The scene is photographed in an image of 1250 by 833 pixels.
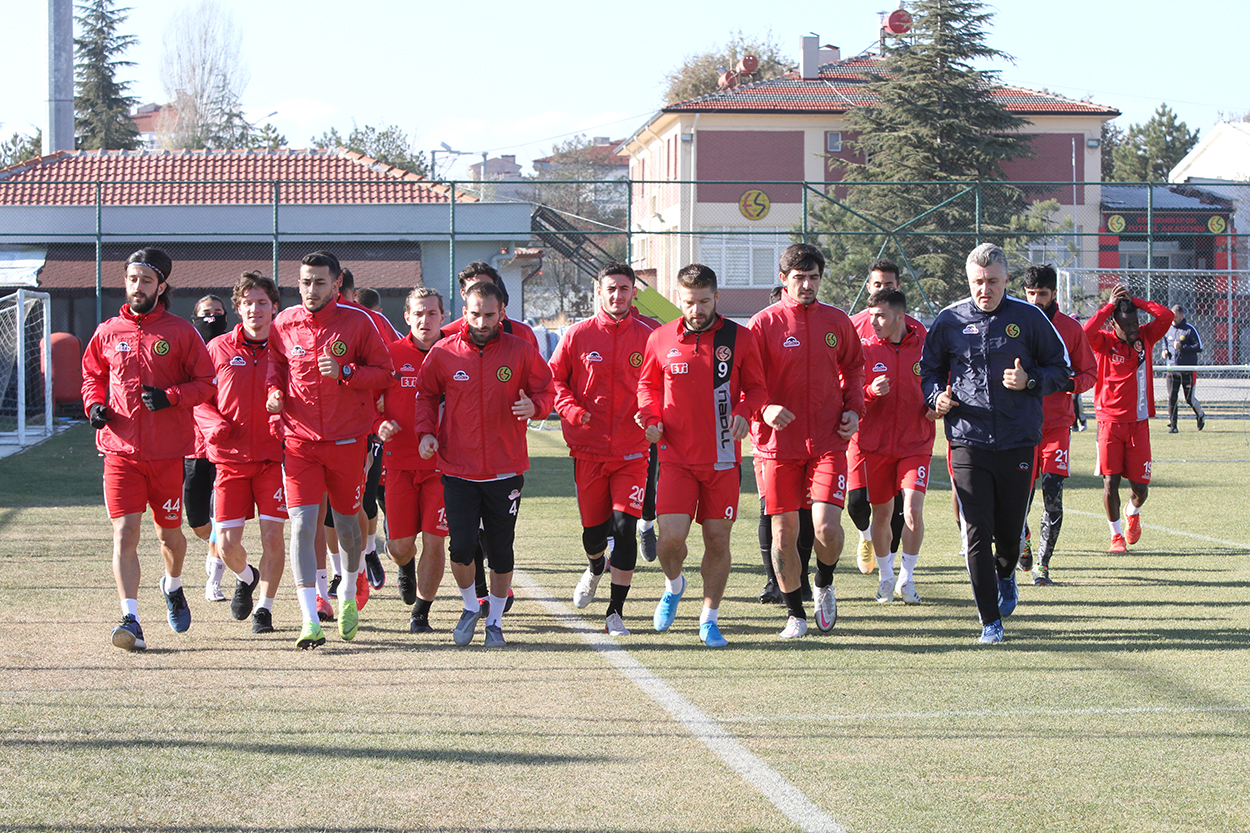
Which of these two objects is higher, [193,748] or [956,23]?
[956,23]

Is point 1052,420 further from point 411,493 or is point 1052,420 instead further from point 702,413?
point 411,493

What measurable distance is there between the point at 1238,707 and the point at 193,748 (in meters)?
4.39

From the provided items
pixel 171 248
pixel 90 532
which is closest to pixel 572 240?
pixel 171 248

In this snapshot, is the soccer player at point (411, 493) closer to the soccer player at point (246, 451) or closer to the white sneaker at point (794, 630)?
the soccer player at point (246, 451)

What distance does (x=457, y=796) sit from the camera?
4371 mm

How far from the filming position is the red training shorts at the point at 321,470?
6.87 meters

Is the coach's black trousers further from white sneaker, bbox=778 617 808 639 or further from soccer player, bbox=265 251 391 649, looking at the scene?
soccer player, bbox=265 251 391 649

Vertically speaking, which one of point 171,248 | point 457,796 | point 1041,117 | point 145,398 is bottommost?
point 457,796

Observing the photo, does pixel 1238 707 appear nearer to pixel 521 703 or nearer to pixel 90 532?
pixel 521 703

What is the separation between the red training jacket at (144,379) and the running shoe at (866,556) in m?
4.52

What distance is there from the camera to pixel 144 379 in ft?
22.6

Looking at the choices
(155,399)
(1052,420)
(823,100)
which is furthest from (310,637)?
(823,100)

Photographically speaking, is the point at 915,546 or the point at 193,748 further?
the point at 915,546

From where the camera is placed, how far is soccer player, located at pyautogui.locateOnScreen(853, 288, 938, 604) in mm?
8094
